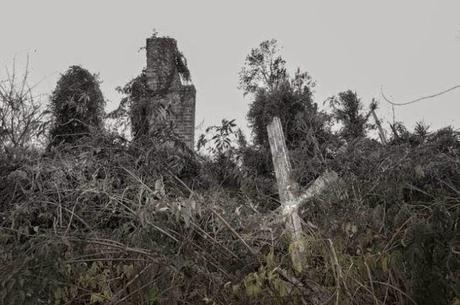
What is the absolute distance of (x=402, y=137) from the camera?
7207 millimetres

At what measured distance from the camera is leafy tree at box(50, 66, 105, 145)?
28.0 ft

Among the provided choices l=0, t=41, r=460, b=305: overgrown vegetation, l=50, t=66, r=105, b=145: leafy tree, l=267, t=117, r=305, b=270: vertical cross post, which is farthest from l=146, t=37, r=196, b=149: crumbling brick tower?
l=267, t=117, r=305, b=270: vertical cross post

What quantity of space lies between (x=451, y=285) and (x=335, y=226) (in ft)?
3.66

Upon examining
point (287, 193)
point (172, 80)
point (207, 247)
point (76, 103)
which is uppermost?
point (172, 80)

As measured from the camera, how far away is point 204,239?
133 inches

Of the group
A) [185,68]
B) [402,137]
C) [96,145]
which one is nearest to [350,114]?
[185,68]

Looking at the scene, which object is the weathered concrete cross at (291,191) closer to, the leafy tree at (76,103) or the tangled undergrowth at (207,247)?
the tangled undergrowth at (207,247)

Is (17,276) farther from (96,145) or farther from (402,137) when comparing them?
(402,137)

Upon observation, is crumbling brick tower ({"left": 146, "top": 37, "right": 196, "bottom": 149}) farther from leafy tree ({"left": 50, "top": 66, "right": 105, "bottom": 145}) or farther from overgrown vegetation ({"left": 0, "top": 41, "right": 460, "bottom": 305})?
overgrown vegetation ({"left": 0, "top": 41, "right": 460, "bottom": 305})

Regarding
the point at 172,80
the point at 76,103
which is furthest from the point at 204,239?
the point at 172,80

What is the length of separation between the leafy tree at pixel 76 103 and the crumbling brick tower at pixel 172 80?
4.00ft

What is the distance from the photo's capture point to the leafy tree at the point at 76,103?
8531 millimetres

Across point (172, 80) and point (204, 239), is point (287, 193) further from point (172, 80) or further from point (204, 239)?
point (172, 80)

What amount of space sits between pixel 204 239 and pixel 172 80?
730 cm
